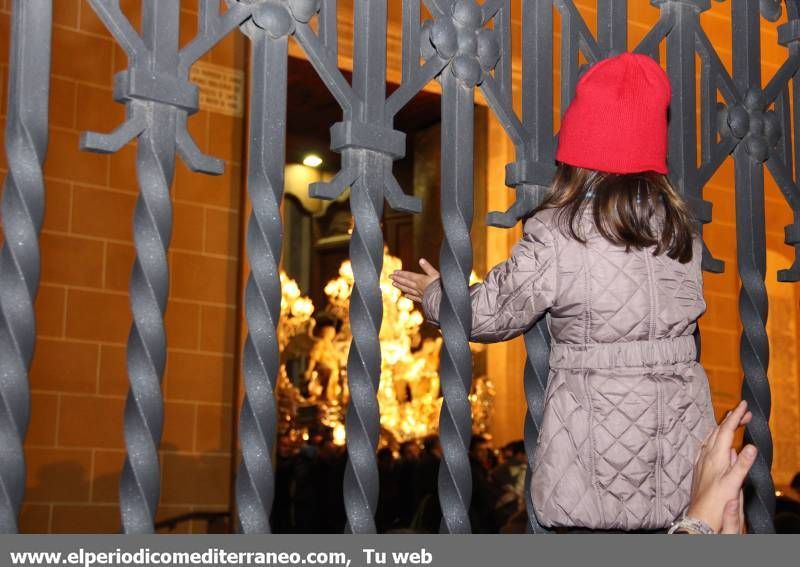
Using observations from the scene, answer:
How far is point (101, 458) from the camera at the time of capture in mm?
6992

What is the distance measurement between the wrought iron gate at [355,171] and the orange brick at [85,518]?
5.10 meters

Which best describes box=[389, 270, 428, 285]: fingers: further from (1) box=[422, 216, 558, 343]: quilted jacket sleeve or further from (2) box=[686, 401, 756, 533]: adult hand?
(2) box=[686, 401, 756, 533]: adult hand

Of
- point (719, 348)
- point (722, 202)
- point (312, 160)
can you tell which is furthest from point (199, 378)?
point (312, 160)

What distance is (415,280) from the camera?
2.16 m

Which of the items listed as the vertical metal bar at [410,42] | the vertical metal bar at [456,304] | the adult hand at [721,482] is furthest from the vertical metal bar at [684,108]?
the adult hand at [721,482]

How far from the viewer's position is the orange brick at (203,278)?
7434 mm

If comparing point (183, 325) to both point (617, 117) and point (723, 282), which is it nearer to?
point (723, 282)

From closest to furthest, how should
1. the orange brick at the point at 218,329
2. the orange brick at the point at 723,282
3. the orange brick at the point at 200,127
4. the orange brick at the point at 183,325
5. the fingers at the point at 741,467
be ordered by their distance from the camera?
the fingers at the point at 741,467 < the orange brick at the point at 183,325 < the orange brick at the point at 218,329 < the orange brick at the point at 200,127 < the orange brick at the point at 723,282

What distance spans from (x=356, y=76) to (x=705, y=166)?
2.69 ft

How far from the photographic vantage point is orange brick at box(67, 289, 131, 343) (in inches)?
275

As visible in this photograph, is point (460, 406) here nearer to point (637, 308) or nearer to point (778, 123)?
point (637, 308)

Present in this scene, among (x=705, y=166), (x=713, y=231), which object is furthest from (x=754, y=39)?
(x=713, y=231)

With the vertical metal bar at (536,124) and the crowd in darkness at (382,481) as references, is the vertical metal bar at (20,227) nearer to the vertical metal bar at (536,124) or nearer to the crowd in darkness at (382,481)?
the vertical metal bar at (536,124)

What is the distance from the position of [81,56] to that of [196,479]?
255cm
